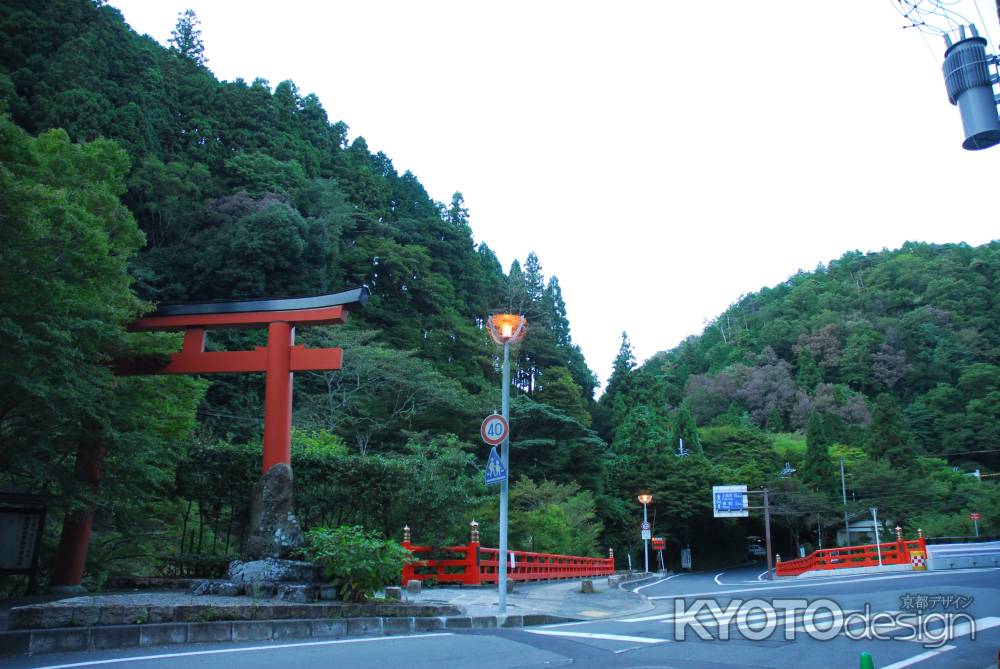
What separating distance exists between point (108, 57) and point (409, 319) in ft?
70.8

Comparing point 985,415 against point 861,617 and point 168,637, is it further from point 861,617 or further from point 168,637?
point 168,637

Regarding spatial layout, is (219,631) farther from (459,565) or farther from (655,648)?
(459,565)

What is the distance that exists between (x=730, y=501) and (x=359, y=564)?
100 feet

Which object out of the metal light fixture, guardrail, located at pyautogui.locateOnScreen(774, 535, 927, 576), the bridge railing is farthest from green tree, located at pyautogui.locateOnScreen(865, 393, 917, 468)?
the metal light fixture

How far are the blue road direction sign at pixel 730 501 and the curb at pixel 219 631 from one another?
2826 cm

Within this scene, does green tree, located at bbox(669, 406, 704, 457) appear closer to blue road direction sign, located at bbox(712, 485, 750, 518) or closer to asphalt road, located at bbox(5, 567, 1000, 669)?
blue road direction sign, located at bbox(712, 485, 750, 518)

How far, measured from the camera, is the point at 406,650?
23.4 feet

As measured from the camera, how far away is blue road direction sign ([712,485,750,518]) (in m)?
35.9

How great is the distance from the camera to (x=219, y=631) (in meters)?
7.55

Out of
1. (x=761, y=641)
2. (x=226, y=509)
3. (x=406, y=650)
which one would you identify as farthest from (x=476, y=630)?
(x=226, y=509)

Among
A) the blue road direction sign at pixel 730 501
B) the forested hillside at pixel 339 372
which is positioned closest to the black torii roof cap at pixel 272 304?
the forested hillside at pixel 339 372

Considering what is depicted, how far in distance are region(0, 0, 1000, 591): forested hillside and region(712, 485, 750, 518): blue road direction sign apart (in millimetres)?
6904

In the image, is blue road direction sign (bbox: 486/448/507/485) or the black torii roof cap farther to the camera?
the black torii roof cap

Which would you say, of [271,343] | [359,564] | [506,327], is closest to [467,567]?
[506,327]
